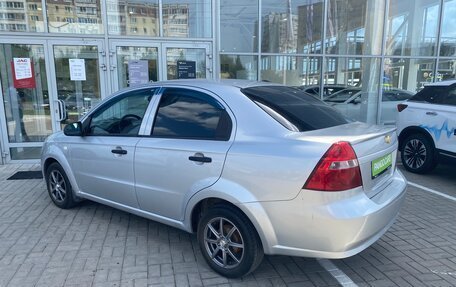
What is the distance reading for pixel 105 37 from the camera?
7.36m

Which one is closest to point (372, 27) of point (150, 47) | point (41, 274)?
point (150, 47)

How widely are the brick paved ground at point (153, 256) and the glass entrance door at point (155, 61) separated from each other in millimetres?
3854

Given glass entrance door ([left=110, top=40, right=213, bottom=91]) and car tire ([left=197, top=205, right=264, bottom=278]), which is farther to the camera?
glass entrance door ([left=110, top=40, right=213, bottom=91])

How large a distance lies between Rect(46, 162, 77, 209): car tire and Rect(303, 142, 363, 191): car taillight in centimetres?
329

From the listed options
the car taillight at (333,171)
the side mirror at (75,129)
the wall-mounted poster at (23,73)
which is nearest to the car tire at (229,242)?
the car taillight at (333,171)

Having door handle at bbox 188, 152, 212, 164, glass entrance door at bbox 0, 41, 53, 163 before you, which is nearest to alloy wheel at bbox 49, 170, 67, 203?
door handle at bbox 188, 152, 212, 164

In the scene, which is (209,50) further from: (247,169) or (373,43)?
(247,169)

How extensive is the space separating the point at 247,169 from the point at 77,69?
594 cm

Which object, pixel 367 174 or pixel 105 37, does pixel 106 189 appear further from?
pixel 105 37

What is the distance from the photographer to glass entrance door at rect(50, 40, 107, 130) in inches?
286

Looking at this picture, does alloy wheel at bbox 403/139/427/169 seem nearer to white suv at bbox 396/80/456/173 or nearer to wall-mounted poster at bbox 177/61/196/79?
white suv at bbox 396/80/456/173

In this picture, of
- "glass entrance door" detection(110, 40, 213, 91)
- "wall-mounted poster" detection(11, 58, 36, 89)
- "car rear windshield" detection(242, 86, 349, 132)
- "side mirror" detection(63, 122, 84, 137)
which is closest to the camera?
"car rear windshield" detection(242, 86, 349, 132)

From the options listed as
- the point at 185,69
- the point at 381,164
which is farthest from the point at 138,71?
the point at 381,164

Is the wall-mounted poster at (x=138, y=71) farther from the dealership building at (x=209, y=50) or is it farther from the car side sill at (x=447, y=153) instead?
the car side sill at (x=447, y=153)
